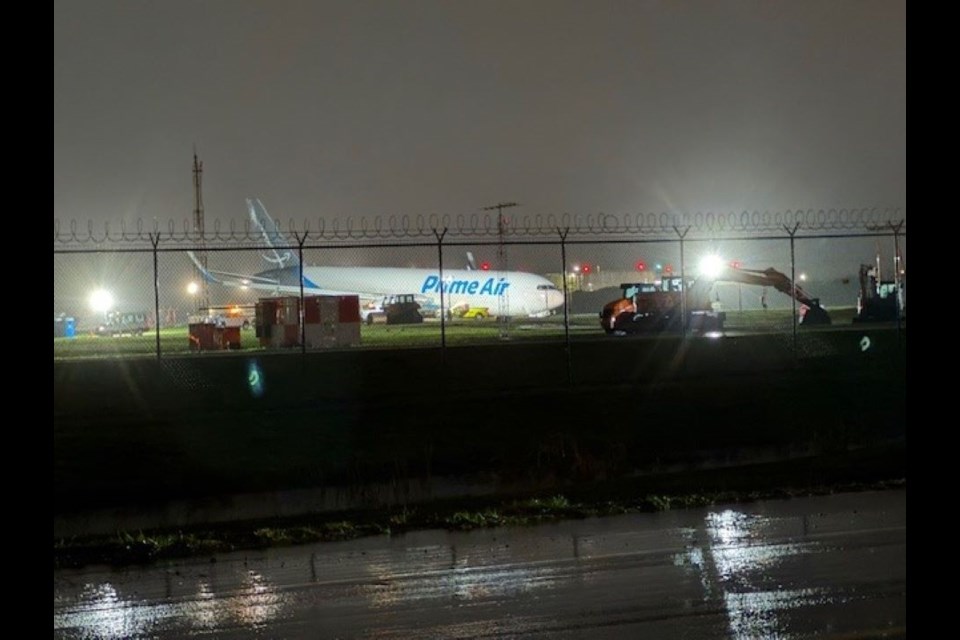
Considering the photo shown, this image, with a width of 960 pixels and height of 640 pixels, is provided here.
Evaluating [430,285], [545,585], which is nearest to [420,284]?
[430,285]

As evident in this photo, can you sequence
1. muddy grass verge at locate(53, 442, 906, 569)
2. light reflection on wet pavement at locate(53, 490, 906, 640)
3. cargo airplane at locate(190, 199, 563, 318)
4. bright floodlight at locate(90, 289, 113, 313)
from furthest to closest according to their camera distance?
1. cargo airplane at locate(190, 199, 563, 318)
2. bright floodlight at locate(90, 289, 113, 313)
3. muddy grass verge at locate(53, 442, 906, 569)
4. light reflection on wet pavement at locate(53, 490, 906, 640)

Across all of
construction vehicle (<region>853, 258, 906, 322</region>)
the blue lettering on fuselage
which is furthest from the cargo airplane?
construction vehicle (<region>853, 258, 906, 322</region>)

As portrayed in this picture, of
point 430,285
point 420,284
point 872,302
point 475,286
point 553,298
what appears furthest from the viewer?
point 553,298

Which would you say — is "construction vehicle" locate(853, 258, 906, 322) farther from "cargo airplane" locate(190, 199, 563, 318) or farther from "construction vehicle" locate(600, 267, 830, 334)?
"cargo airplane" locate(190, 199, 563, 318)

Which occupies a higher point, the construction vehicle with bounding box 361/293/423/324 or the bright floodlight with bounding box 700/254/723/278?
the bright floodlight with bounding box 700/254/723/278

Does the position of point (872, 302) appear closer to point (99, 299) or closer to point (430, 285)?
point (430, 285)

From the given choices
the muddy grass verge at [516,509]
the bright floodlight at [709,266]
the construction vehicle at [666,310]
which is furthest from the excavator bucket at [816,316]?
the muddy grass verge at [516,509]

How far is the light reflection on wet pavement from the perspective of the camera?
7.16 m

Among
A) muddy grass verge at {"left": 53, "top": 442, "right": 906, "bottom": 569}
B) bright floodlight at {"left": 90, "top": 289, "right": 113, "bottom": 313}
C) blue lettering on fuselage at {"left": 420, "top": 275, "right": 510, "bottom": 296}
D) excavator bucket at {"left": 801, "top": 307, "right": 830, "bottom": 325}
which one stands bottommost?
muddy grass verge at {"left": 53, "top": 442, "right": 906, "bottom": 569}

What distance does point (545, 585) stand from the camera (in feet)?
27.0
